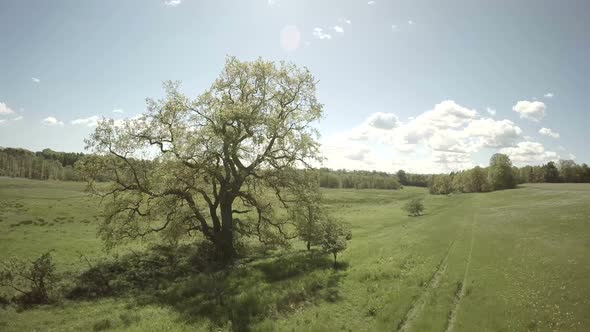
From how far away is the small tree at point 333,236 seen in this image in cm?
3026

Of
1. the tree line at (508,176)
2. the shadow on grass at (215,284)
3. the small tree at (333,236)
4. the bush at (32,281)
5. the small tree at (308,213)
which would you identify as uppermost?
the tree line at (508,176)

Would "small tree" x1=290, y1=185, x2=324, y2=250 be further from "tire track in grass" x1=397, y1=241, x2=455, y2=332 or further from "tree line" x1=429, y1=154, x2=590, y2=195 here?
"tree line" x1=429, y1=154, x2=590, y2=195

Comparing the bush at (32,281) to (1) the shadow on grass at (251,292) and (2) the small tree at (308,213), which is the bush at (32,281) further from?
(2) the small tree at (308,213)

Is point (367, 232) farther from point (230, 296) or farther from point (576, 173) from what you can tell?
point (576, 173)

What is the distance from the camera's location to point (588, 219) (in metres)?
28.9

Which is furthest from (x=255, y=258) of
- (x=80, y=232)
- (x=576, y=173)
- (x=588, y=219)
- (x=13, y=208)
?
(x=576, y=173)

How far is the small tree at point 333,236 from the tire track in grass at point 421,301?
9.03m

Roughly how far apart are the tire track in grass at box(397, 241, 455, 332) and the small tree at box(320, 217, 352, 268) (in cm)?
903

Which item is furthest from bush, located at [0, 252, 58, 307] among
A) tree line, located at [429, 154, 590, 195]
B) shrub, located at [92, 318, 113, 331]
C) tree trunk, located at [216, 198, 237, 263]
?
tree line, located at [429, 154, 590, 195]

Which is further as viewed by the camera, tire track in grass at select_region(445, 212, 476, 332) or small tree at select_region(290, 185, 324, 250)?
small tree at select_region(290, 185, 324, 250)

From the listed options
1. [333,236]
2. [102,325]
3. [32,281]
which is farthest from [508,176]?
[32,281]

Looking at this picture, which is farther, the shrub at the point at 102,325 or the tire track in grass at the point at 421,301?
the shrub at the point at 102,325

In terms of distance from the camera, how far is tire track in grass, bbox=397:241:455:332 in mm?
15617

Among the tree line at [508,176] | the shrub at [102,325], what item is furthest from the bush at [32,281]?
the tree line at [508,176]
